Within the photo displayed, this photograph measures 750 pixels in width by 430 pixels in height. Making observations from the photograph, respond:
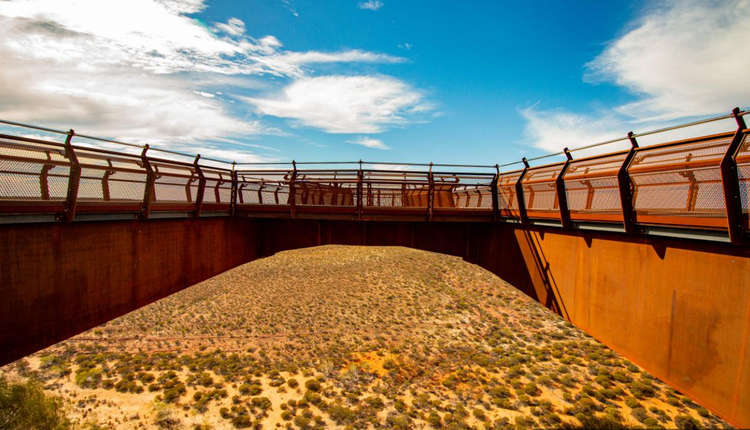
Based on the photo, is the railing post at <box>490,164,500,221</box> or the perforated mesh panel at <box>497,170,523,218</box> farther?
the railing post at <box>490,164,500,221</box>

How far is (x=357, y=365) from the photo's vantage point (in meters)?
26.9

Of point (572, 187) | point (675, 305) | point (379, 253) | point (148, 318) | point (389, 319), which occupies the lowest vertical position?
point (148, 318)

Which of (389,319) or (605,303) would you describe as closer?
(605,303)

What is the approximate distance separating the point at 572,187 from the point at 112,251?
545 inches

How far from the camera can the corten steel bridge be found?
6211mm

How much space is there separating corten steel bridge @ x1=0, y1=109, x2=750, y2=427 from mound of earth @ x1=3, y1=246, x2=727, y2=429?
6.38 meters

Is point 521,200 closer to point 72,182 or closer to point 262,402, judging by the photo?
point 72,182

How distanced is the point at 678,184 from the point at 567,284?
13.7ft

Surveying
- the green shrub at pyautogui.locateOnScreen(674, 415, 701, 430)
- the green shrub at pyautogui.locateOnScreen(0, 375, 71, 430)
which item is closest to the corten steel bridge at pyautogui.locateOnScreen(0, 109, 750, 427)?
the green shrub at pyautogui.locateOnScreen(674, 415, 701, 430)

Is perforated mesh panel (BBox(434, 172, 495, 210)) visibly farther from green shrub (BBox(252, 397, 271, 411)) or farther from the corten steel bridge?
green shrub (BBox(252, 397, 271, 411))

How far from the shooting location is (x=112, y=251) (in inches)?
338

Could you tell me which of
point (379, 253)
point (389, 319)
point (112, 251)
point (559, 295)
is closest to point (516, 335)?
point (389, 319)

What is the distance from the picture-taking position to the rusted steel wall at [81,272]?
21.4 feet

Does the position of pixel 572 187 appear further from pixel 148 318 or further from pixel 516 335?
pixel 148 318
